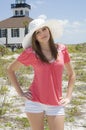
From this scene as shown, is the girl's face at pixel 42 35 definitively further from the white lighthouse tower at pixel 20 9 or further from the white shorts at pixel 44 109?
the white lighthouse tower at pixel 20 9

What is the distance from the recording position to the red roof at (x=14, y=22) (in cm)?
5828

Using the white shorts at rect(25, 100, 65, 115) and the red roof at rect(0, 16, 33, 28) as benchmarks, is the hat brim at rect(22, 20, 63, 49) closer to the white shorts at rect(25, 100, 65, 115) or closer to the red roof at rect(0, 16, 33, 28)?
the white shorts at rect(25, 100, 65, 115)

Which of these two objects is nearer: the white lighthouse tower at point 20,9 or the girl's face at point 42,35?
the girl's face at point 42,35

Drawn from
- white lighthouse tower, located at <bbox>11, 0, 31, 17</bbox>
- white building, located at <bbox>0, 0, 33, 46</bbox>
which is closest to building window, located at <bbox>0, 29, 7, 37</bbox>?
white building, located at <bbox>0, 0, 33, 46</bbox>

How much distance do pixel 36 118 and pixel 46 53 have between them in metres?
0.74

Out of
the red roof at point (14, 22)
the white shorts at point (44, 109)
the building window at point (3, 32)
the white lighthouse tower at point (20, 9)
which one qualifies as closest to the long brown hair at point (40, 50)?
the white shorts at point (44, 109)

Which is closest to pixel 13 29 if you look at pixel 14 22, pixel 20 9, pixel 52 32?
pixel 14 22

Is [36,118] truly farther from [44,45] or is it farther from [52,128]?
[44,45]

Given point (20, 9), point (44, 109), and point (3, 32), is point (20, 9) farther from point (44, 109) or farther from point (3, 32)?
point (44, 109)

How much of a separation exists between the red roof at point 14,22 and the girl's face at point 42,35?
2094 inches

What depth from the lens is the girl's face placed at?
451 cm

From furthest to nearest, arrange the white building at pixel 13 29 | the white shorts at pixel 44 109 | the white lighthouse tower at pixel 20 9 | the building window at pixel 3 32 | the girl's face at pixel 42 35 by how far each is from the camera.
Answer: the white lighthouse tower at pixel 20 9, the building window at pixel 3 32, the white building at pixel 13 29, the girl's face at pixel 42 35, the white shorts at pixel 44 109

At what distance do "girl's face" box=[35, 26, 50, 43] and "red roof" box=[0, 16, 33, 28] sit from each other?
5318 cm

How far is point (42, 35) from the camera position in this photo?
14.8ft
